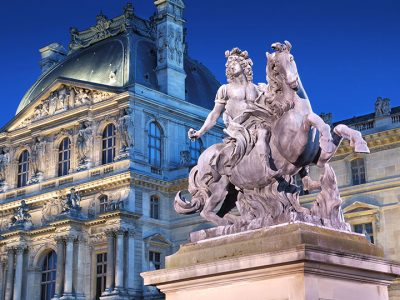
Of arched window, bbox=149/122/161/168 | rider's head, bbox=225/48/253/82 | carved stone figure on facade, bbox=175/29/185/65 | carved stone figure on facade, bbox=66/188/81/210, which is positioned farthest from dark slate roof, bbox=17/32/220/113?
rider's head, bbox=225/48/253/82

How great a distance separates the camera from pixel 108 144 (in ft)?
161

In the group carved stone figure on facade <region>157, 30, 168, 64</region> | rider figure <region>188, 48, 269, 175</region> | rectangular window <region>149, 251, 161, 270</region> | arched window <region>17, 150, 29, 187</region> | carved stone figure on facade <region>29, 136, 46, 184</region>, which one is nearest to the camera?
rider figure <region>188, 48, 269, 175</region>

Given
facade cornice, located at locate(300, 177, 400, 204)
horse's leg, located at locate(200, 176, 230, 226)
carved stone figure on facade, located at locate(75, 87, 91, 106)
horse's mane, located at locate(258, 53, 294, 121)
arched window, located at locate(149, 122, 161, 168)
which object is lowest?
horse's leg, located at locate(200, 176, 230, 226)

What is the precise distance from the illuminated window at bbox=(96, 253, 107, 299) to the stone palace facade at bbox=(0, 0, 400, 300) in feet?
0.21

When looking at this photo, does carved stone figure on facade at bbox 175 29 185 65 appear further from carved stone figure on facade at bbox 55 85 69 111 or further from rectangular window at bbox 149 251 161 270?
rectangular window at bbox 149 251 161 270

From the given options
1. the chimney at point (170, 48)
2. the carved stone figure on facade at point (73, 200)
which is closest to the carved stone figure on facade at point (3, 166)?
the carved stone figure on facade at point (73, 200)

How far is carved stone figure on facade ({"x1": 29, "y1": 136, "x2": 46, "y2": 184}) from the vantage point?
52.0 m

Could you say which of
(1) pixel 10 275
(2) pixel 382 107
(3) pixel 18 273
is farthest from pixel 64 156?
(2) pixel 382 107

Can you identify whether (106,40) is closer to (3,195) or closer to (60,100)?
(60,100)

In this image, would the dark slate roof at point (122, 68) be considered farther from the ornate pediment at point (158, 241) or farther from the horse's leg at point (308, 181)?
the horse's leg at point (308, 181)

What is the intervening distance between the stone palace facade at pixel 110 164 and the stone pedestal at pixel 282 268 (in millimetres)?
30217

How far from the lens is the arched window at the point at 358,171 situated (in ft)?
127

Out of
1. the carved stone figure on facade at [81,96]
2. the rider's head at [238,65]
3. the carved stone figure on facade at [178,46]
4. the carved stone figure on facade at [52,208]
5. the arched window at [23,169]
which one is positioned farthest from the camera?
the arched window at [23,169]

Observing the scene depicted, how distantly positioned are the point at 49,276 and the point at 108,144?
947 cm
